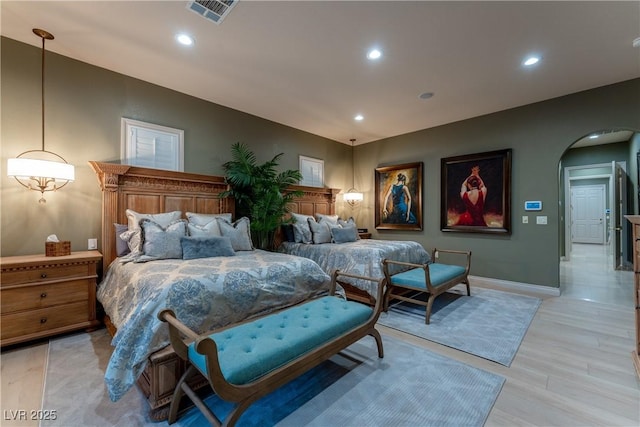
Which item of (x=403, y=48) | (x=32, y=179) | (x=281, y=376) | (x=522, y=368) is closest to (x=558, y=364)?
(x=522, y=368)

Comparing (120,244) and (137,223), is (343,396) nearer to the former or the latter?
(137,223)

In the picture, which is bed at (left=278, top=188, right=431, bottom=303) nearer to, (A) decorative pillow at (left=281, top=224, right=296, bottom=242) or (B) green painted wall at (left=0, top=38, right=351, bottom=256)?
(A) decorative pillow at (left=281, top=224, right=296, bottom=242)

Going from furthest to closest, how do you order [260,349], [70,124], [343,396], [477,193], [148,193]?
[477,193]
[148,193]
[70,124]
[343,396]
[260,349]

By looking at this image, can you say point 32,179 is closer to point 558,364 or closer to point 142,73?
point 142,73

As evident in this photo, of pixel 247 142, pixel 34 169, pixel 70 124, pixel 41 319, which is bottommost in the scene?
pixel 41 319

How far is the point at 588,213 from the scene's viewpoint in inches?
353

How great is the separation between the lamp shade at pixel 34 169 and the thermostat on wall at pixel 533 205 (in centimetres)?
618

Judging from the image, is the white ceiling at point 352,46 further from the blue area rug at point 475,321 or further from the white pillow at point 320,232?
the blue area rug at point 475,321

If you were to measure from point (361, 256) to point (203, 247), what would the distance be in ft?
6.48

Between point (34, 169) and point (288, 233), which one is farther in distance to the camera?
point (288, 233)

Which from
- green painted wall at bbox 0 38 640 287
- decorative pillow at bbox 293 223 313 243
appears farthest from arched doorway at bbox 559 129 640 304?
decorative pillow at bbox 293 223 313 243

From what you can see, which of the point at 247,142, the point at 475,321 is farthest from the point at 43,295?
the point at 475,321

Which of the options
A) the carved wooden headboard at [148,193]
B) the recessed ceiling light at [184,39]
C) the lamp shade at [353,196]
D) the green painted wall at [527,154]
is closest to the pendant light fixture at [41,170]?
the carved wooden headboard at [148,193]

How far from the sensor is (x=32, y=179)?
2773 millimetres
